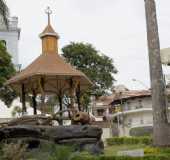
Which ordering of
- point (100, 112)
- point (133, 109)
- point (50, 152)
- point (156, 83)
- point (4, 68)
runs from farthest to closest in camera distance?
point (100, 112), point (133, 109), point (4, 68), point (156, 83), point (50, 152)

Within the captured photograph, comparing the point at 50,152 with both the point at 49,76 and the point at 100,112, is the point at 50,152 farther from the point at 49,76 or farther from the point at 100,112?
the point at 100,112

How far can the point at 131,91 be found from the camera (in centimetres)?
7581

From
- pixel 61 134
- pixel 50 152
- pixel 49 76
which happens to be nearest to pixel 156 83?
pixel 61 134

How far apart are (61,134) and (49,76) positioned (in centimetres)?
742

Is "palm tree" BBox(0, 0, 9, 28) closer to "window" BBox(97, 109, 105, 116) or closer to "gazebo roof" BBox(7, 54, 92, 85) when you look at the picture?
"gazebo roof" BBox(7, 54, 92, 85)

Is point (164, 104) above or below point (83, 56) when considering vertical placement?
below

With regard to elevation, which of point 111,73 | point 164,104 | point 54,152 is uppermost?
point 111,73

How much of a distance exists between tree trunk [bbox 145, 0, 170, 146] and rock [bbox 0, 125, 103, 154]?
237 centimetres

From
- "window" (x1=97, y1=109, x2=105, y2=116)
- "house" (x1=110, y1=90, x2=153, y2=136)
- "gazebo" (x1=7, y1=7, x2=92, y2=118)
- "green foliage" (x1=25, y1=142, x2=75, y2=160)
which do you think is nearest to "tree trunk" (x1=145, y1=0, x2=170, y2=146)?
"green foliage" (x1=25, y1=142, x2=75, y2=160)

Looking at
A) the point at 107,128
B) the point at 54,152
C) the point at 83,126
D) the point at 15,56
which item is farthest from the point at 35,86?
the point at 15,56

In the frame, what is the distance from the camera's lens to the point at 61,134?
750 inches

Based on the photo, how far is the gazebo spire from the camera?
2777 centimetres

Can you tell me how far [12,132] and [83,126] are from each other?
287 centimetres

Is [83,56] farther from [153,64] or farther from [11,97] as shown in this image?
[153,64]
